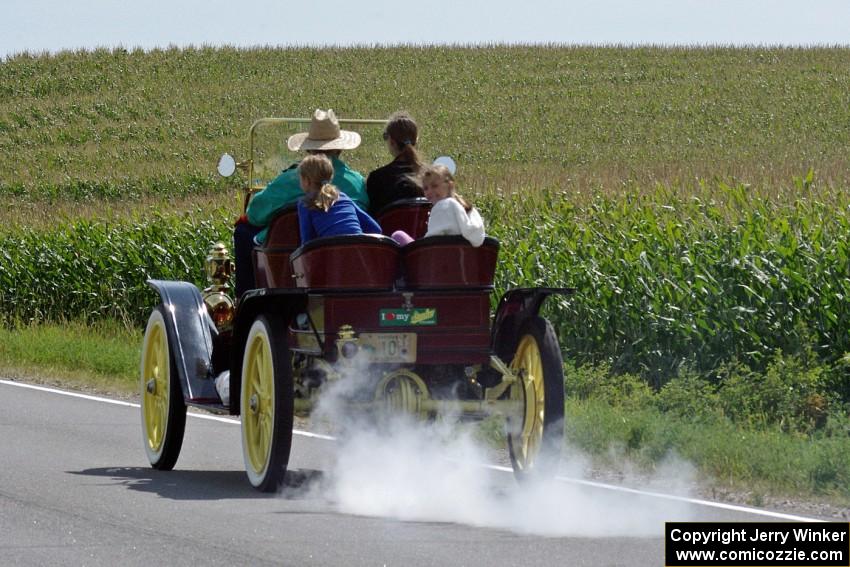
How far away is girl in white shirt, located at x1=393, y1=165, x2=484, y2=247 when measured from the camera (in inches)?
342

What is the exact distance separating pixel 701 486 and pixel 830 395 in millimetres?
3632

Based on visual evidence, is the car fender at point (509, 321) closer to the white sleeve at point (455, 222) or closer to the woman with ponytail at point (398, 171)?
the white sleeve at point (455, 222)

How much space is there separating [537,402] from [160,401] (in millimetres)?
2804

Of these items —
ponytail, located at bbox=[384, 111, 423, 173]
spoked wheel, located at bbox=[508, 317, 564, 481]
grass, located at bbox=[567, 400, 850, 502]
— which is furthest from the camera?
ponytail, located at bbox=[384, 111, 423, 173]

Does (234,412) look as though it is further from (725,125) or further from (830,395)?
(725,125)

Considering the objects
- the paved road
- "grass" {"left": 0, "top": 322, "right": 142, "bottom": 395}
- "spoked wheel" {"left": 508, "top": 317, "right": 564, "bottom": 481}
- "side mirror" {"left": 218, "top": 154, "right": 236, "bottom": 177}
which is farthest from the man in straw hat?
"grass" {"left": 0, "top": 322, "right": 142, "bottom": 395}

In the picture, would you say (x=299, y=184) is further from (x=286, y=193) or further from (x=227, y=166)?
(x=227, y=166)

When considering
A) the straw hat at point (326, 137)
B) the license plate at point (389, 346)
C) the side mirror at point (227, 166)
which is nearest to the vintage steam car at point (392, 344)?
the license plate at point (389, 346)

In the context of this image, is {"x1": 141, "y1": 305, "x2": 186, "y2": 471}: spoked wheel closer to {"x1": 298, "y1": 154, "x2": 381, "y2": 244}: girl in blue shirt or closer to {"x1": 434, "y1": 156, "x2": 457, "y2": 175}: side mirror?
{"x1": 298, "y1": 154, "x2": 381, "y2": 244}: girl in blue shirt

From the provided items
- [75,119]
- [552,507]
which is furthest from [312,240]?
[75,119]

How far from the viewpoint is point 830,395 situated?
500 inches

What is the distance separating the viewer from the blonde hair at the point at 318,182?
8922mm

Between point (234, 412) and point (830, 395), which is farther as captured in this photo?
point (830, 395)

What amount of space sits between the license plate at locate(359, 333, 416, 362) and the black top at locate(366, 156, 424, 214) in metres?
1.25
